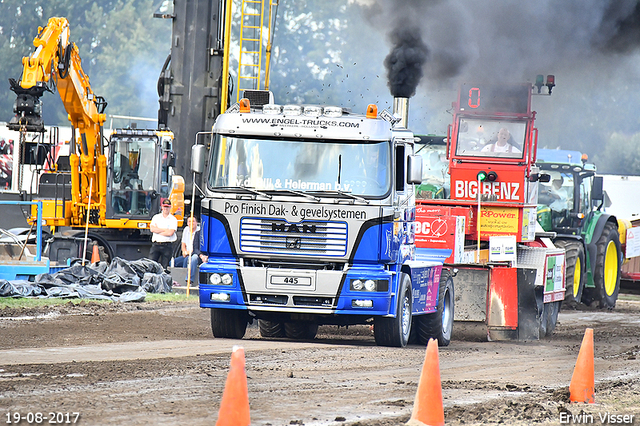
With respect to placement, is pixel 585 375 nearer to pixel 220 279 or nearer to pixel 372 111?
pixel 372 111

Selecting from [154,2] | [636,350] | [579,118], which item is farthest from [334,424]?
[154,2]

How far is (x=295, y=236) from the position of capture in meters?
12.2

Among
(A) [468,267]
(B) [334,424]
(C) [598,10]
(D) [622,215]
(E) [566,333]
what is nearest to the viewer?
(B) [334,424]

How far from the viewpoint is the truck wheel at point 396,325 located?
12750 millimetres

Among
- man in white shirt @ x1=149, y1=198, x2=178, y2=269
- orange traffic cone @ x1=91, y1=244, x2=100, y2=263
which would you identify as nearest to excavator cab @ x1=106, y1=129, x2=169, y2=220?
orange traffic cone @ x1=91, y1=244, x2=100, y2=263

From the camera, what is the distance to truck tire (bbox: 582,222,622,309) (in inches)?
859

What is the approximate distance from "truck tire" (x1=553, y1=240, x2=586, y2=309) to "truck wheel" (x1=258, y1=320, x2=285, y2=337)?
25.0 ft

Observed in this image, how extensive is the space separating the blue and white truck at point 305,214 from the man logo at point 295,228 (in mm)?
12

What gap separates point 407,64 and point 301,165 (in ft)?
30.8

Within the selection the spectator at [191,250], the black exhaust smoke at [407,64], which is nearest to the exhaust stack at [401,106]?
the black exhaust smoke at [407,64]

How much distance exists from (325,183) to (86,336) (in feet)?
12.3

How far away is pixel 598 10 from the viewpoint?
2100cm

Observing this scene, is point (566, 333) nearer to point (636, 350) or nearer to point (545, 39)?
point (636, 350)

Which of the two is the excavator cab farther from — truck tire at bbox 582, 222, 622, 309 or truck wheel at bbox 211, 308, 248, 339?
truck wheel at bbox 211, 308, 248, 339
